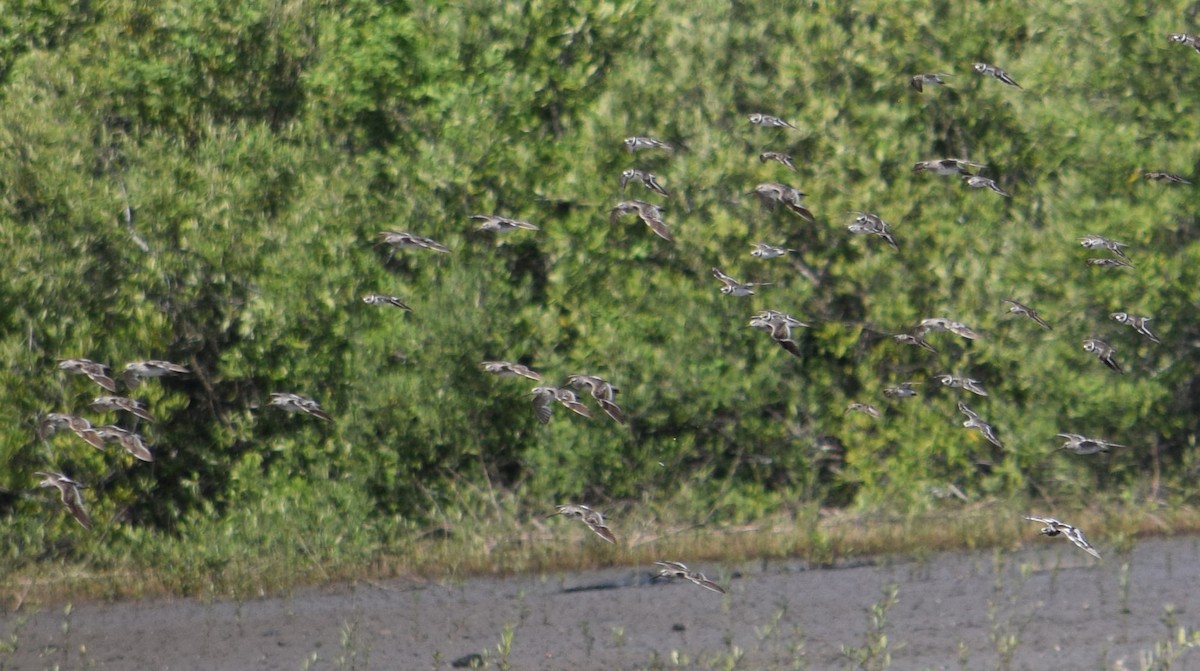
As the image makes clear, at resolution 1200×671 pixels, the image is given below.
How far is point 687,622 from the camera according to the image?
10.8 metres

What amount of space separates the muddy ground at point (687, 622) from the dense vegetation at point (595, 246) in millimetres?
2255

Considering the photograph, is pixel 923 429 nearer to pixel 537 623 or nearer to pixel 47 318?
pixel 537 623

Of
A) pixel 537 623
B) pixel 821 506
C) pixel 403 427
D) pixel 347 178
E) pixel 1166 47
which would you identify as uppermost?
pixel 1166 47

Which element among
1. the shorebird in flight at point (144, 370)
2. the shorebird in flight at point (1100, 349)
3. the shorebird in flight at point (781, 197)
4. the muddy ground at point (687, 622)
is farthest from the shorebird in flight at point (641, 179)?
the shorebird in flight at point (144, 370)

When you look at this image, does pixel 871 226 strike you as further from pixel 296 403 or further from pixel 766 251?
pixel 296 403

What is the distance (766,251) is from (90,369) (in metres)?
5.74

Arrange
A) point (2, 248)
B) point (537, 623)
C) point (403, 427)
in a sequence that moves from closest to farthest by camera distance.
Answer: point (537, 623)
point (2, 248)
point (403, 427)

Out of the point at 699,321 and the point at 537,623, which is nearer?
the point at 537,623

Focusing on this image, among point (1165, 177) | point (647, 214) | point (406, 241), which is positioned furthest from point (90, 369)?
point (1165, 177)

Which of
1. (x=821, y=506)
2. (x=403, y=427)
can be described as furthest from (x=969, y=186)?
(x=403, y=427)

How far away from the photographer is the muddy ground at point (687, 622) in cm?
959

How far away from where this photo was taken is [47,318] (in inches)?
540

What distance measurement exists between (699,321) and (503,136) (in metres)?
2.51

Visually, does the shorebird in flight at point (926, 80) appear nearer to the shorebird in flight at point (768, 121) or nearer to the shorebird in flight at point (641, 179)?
the shorebird in flight at point (768, 121)
